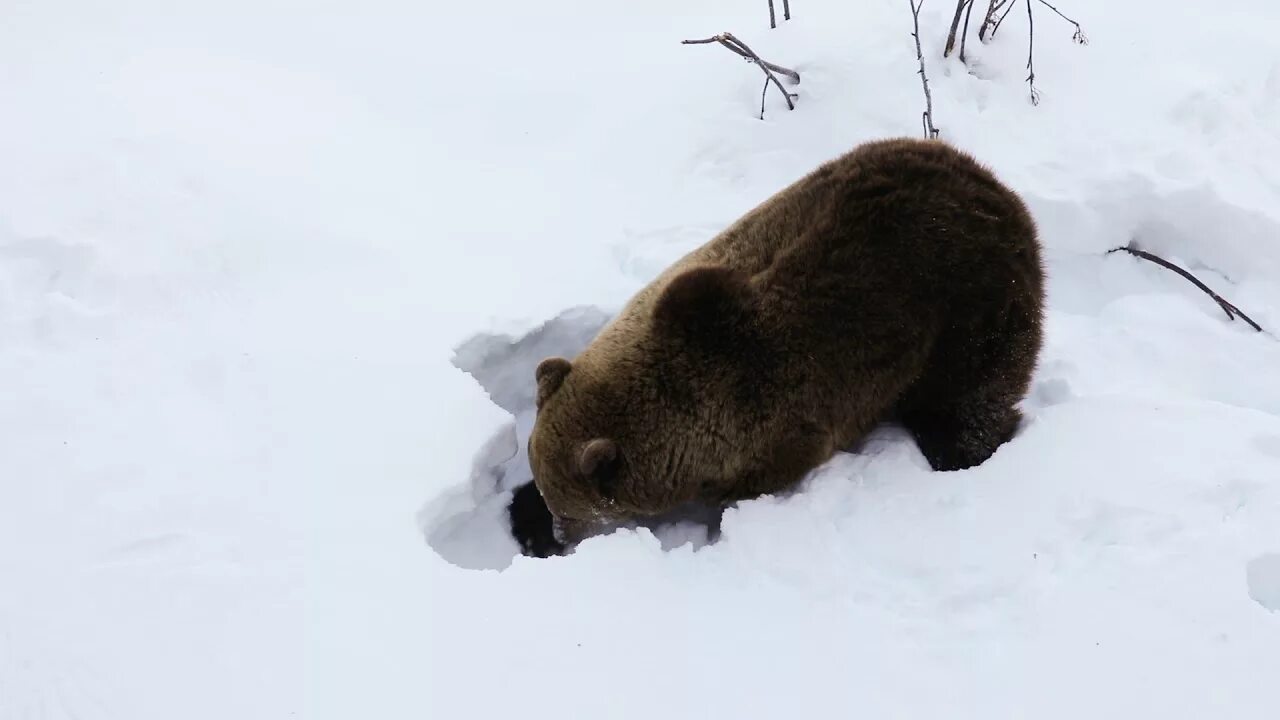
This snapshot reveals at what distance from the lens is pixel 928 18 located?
5.95m

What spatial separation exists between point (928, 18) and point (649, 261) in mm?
3007

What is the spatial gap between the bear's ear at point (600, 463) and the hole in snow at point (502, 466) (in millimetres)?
374

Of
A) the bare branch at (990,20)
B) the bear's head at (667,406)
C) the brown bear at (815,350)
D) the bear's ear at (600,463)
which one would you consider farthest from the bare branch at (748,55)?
the bear's ear at (600,463)

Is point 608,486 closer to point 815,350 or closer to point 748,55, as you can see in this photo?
point 815,350

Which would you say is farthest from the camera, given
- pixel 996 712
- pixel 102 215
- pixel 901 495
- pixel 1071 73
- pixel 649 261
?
pixel 1071 73

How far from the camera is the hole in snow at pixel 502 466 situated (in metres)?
3.50

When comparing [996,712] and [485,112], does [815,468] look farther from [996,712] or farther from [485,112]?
[485,112]

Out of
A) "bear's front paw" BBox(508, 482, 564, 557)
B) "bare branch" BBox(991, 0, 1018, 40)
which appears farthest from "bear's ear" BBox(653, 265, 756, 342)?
"bare branch" BBox(991, 0, 1018, 40)

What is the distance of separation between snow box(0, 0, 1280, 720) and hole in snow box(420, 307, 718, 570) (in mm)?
21

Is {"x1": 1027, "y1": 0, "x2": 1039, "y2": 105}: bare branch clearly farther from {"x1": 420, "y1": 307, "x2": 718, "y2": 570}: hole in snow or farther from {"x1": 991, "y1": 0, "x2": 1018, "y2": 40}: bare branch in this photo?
{"x1": 420, "y1": 307, "x2": 718, "y2": 570}: hole in snow

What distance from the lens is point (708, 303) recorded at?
344 cm

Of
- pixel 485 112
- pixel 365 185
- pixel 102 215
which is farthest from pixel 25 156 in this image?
pixel 485 112

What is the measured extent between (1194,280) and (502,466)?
3.72 m

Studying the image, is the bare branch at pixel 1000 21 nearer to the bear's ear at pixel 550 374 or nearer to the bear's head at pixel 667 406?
the bear's head at pixel 667 406
